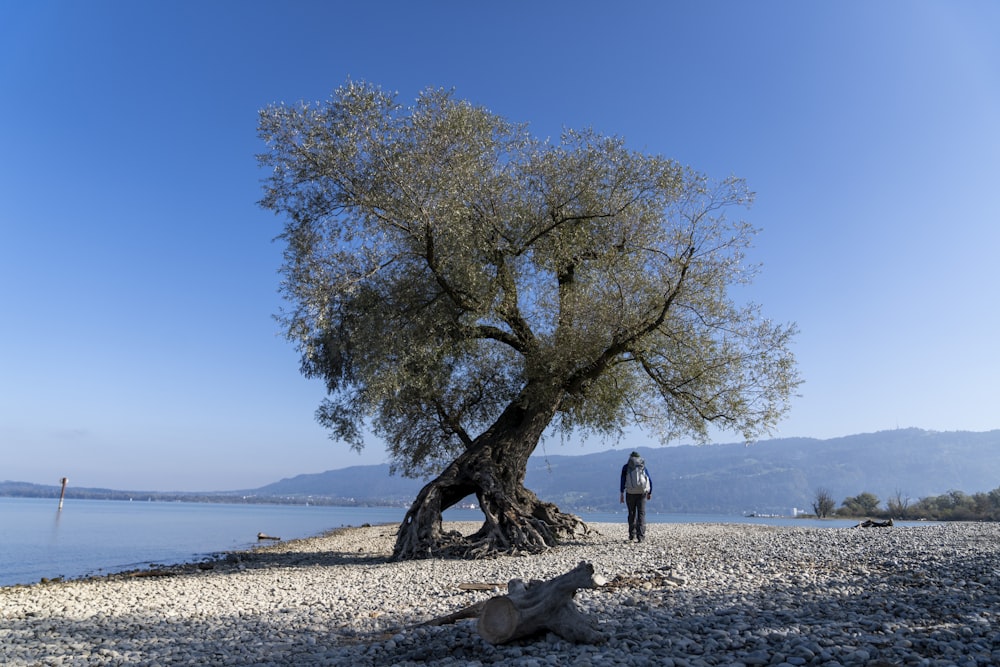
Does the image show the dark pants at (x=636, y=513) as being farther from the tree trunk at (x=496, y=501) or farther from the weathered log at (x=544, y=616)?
the weathered log at (x=544, y=616)

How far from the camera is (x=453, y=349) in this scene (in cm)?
1565

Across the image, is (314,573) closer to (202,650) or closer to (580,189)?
(202,650)

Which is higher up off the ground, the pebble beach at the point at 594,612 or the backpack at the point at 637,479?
the backpack at the point at 637,479

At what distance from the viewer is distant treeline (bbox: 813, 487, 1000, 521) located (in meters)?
30.4

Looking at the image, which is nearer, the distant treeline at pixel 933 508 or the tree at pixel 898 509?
the distant treeline at pixel 933 508

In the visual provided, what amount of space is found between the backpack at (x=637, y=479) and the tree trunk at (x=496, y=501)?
2.14 meters

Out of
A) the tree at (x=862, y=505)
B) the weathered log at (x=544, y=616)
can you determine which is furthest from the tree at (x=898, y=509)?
the weathered log at (x=544, y=616)

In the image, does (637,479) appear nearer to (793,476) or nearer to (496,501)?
(496,501)

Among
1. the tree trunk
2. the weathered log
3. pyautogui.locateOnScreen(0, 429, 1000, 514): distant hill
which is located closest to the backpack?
the tree trunk

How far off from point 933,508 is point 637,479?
26.4 meters

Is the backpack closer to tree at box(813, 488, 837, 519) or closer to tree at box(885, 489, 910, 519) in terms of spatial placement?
tree at box(885, 489, 910, 519)

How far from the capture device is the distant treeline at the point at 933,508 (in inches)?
1196

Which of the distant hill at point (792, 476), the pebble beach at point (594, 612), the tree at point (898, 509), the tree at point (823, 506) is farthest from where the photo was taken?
the distant hill at point (792, 476)

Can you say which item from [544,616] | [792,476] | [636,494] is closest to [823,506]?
[636,494]
